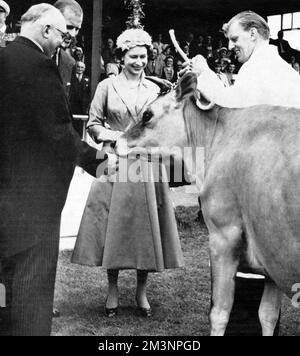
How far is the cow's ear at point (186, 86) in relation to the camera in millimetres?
3979

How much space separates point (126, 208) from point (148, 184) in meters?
0.27

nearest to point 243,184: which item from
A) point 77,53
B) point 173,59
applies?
point 77,53

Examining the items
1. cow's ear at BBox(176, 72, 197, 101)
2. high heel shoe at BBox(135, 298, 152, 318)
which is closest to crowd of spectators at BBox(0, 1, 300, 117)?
high heel shoe at BBox(135, 298, 152, 318)

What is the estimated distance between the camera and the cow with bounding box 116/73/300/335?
11.0ft

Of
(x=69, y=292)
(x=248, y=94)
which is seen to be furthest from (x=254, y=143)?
(x=69, y=292)

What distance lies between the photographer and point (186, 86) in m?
4.07

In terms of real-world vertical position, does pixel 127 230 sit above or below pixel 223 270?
above

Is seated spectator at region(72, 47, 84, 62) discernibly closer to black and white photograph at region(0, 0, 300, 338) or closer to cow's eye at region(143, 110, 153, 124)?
black and white photograph at region(0, 0, 300, 338)

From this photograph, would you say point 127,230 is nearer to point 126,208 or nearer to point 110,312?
point 126,208

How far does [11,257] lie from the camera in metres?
3.43

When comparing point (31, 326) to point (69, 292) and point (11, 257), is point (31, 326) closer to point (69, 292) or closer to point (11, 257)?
point (11, 257)

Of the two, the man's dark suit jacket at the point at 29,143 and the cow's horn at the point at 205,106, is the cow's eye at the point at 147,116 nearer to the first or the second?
the cow's horn at the point at 205,106

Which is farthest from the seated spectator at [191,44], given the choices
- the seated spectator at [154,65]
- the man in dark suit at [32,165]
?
the man in dark suit at [32,165]

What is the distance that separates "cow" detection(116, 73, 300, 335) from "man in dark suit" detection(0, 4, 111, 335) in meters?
Result: 0.89
